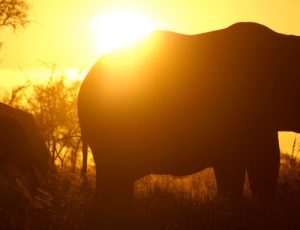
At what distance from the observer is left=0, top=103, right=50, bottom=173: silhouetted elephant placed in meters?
10.5

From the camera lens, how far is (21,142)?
10977 mm

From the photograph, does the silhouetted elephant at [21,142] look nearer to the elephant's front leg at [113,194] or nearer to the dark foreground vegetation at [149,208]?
the dark foreground vegetation at [149,208]

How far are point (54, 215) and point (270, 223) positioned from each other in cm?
268

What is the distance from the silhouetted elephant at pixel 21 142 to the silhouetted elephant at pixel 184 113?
7.73ft

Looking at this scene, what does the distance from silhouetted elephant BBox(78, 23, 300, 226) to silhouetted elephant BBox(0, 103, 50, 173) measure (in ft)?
7.73


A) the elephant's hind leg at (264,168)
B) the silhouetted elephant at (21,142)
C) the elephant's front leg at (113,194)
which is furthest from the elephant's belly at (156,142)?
the silhouetted elephant at (21,142)

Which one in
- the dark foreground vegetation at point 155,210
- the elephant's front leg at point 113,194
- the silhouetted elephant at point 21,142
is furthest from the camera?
the silhouetted elephant at point 21,142

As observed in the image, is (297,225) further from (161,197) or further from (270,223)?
(161,197)

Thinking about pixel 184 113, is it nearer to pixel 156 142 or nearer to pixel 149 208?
pixel 156 142

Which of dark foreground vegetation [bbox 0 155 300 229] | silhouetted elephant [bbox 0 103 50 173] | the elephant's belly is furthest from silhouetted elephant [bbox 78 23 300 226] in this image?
silhouetted elephant [bbox 0 103 50 173]

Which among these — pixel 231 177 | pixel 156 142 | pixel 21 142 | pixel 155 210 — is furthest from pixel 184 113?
pixel 21 142

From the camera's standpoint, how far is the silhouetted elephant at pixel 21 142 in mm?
10531

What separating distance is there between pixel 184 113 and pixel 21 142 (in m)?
3.94

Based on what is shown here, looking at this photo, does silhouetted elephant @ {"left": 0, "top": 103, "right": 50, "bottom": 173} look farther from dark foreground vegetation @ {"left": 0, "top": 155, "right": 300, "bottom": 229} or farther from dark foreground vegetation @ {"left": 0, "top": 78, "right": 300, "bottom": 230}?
dark foreground vegetation @ {"left": 0, "top": 155, "right": 300, "bottom": 229}
